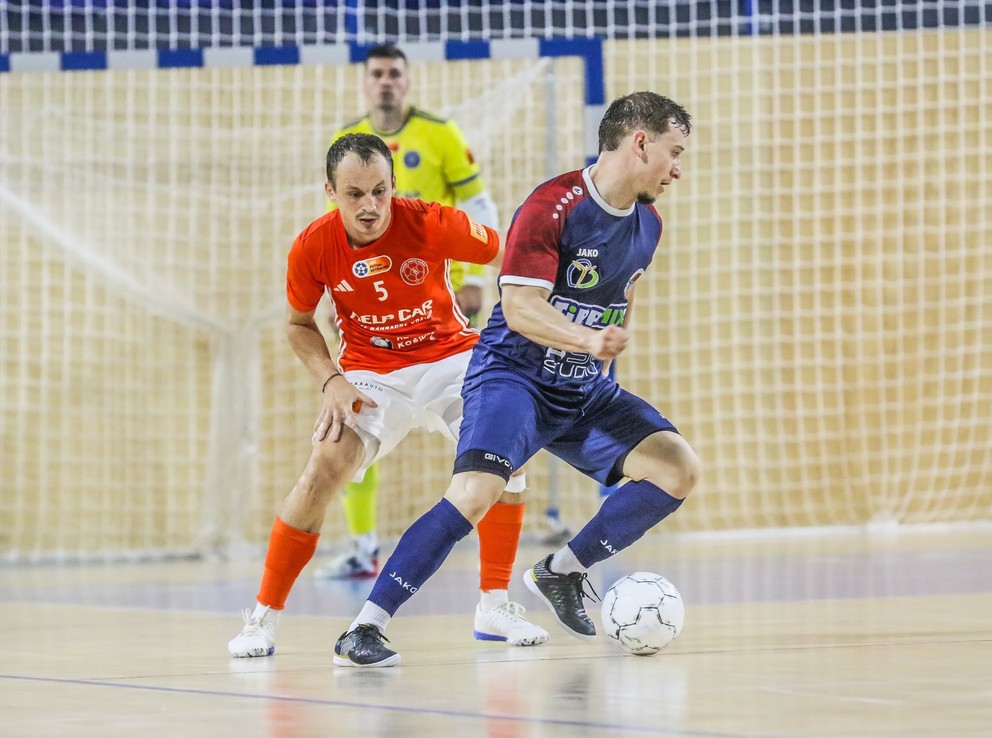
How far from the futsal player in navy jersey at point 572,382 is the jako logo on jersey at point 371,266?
342 mm

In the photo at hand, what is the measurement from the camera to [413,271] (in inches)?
169

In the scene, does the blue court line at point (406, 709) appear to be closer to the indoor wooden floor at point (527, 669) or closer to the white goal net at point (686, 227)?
the indoor wooden floor at point (527, 669)

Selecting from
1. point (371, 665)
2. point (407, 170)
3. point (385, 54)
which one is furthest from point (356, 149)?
point (407, 170)

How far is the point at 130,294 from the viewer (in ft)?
29.3

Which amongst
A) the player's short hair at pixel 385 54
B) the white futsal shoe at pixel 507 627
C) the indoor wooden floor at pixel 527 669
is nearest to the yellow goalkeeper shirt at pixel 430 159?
the player's short hair at pixel 385 54

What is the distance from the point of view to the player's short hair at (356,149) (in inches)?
154

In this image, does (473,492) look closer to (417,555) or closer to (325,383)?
(417,555)

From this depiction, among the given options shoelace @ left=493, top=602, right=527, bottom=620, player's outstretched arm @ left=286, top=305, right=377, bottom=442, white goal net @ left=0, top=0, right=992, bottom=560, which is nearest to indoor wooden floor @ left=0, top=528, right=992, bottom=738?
shoelace @ left=493, top=602, right=527, bottom=620

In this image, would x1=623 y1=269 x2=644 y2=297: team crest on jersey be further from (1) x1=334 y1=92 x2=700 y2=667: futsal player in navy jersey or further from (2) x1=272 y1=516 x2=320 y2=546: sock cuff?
(2) x1=272 y1=516 x2=320 y2=546: sock cuff

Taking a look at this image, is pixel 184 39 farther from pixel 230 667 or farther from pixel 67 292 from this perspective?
pixel 230 667

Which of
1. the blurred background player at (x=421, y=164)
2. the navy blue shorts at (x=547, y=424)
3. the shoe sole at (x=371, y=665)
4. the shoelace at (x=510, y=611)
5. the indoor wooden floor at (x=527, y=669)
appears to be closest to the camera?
the indoor wooden floor at (x=527, y=669)

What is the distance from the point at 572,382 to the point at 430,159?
10.4 ft

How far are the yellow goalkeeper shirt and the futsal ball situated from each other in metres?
3.42

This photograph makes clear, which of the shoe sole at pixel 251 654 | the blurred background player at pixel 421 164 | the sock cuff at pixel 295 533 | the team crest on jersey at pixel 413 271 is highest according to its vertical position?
the blurred background player at pixel 421 164
